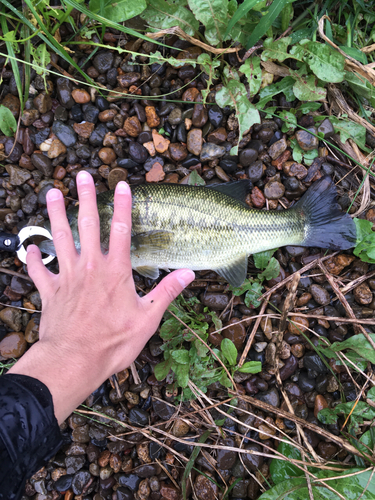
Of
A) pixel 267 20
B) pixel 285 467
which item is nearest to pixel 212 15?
pixel 267 20

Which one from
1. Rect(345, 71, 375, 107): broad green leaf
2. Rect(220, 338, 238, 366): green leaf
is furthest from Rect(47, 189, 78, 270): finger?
Rect(345, 71, 375, 107): broad green leaf

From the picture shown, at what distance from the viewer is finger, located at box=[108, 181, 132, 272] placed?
2.38 m

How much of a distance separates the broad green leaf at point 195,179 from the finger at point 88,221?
1.17 meters

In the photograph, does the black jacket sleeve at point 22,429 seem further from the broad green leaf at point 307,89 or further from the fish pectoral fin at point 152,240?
the broad green leaf at point 307,89

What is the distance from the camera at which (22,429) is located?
5.76 feet

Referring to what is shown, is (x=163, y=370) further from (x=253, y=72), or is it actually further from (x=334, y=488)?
(x=253, y=72)

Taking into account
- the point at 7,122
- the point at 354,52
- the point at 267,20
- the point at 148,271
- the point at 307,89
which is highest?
the point at 267,20

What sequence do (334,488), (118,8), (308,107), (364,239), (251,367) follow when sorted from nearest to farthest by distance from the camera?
1. (334,488)
2. (118,8)
3. (251,367)
4. (364,239)
5. (308,107)

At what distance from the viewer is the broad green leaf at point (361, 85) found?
10.5ft

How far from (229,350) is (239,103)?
2562 mm

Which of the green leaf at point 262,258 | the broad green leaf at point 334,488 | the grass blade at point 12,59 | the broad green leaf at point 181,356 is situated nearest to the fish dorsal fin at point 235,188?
the green leaf at point 262,258

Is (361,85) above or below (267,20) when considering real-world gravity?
below

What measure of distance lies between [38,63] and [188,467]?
4347 mm

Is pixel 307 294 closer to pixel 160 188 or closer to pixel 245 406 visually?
pixel 245 406
